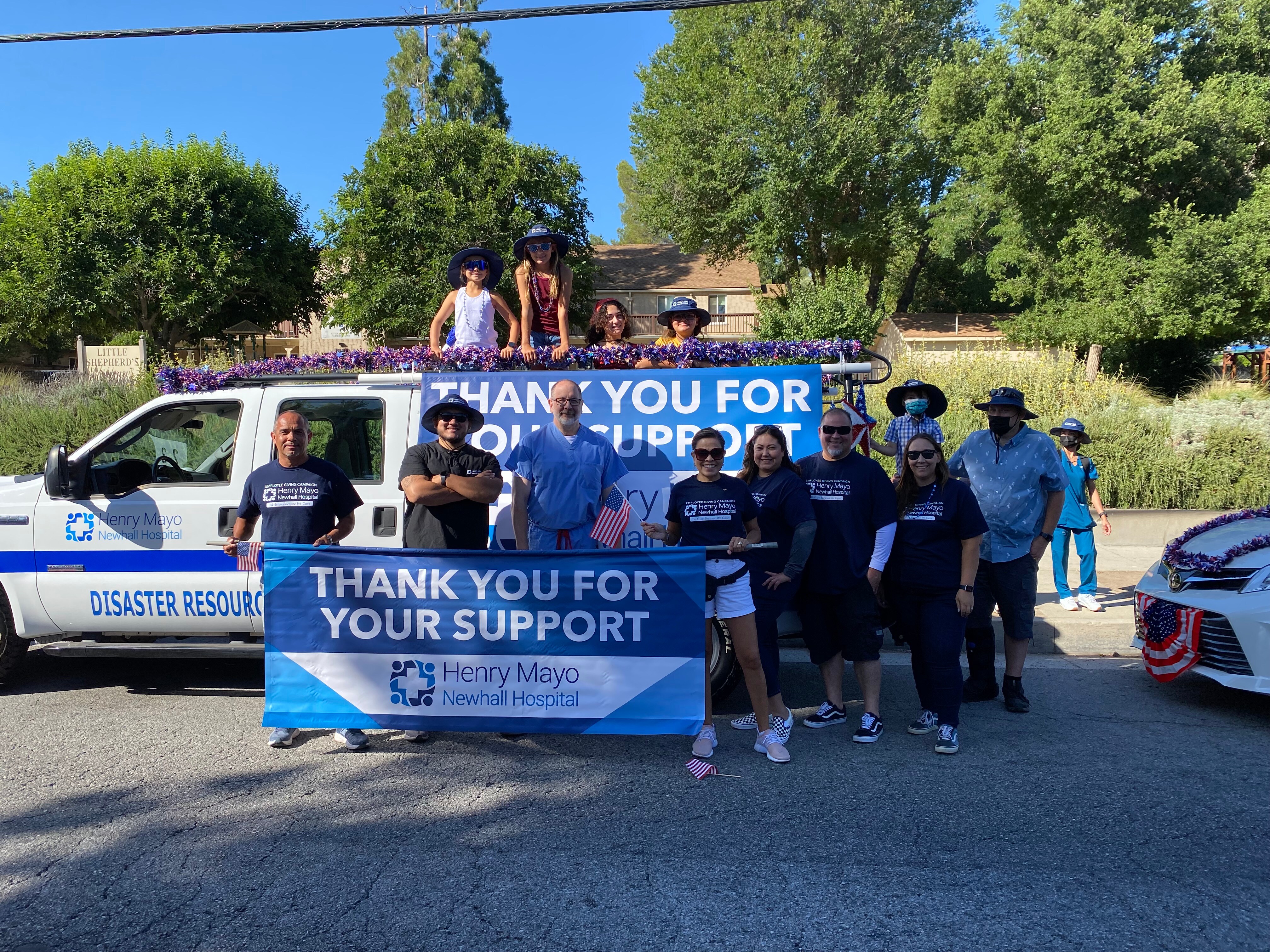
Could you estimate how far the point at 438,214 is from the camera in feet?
97.3

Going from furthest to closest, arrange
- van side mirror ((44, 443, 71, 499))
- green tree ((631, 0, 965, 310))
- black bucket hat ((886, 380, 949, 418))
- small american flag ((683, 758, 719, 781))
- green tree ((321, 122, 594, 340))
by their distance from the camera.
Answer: green tree ((631, 0, 965, 310)), green tree ((321, 122, 594, 340)), black bucket hat ((886, 380, 949, 418)), van side mirror ((44, 443, 71, 499)), small american flag ((683, 758, 719, 781))

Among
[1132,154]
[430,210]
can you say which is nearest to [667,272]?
[430,210]

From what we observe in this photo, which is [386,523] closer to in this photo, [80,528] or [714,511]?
[80,528]

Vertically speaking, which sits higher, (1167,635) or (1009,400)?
(1009,400)

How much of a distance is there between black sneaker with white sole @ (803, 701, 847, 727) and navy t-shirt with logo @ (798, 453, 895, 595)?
70cm

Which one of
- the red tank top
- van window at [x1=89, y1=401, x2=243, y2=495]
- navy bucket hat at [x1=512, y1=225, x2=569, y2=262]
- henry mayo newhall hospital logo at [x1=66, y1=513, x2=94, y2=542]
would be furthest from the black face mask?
henry mayo newhall hospital logo at [x1=66, y1=513, x2=94, y2=542]

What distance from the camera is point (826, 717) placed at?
5156 millimetres

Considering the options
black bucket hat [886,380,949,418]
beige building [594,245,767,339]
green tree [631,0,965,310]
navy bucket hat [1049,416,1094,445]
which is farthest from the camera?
beige building [594,245,767,339]

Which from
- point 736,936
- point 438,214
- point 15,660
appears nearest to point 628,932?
point 736,936

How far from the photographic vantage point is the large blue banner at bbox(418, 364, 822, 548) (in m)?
5.45

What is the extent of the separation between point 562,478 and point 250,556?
5.88 feet

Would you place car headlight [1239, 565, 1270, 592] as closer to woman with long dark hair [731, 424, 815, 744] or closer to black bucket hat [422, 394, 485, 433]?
woman with long dark hair [731, 424, 815, 744]

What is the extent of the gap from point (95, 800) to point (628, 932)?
2.65 metres

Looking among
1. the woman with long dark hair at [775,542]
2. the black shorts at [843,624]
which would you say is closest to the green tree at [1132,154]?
the black shorts at [843,624]
